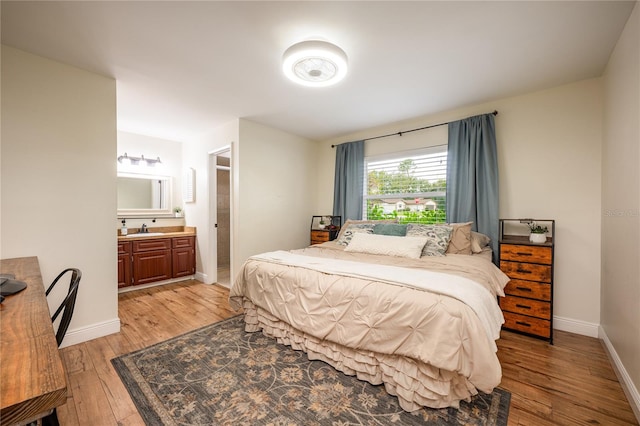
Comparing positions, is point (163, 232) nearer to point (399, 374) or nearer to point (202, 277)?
point (202, 277)

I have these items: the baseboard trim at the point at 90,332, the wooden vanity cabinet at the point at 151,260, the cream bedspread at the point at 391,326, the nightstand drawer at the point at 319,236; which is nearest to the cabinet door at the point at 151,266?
the wooden vanity cabinet at the point at 151,260

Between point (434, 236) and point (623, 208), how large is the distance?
Answer: 1.42 meters

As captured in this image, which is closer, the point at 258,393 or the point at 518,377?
the point at 258,393

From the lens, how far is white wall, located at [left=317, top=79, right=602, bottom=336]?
2627 mm

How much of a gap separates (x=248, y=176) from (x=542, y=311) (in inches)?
146

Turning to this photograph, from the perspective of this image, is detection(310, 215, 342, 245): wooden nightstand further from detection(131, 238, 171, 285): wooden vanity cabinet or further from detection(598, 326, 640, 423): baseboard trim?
detection(598, 326, 640, 423): baseboard trim

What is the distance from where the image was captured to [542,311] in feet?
8.21

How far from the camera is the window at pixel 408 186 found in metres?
3.65

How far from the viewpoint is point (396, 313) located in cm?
167

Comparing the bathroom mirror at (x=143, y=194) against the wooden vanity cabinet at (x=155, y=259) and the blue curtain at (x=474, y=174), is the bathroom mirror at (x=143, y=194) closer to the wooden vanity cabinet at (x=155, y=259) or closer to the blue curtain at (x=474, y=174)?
the wooden vanity cabinet at (x=155, y=259)

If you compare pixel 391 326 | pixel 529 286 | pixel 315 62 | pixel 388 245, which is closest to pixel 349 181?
pixel 388 245

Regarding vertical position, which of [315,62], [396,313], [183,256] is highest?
[315,62]

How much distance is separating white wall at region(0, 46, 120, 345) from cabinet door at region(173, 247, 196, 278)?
67.8 inches

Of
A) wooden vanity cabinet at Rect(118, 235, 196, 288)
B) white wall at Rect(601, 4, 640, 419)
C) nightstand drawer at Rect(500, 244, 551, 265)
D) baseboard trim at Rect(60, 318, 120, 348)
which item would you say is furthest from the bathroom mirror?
white wall at Rect(601, 4, 640, 419)
